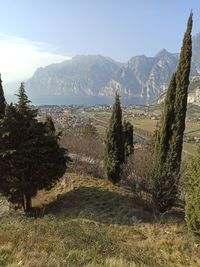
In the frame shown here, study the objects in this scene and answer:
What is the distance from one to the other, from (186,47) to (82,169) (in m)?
11.6

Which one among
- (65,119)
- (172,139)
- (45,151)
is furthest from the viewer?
(65,119)

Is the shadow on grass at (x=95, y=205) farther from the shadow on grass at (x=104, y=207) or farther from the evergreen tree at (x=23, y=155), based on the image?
the evergreen tree at (x=23, y=155)

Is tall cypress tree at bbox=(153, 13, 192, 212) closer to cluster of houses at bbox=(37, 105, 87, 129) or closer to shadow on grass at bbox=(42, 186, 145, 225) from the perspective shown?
shadow on grass at bbox=(42, 186, 145, 225)

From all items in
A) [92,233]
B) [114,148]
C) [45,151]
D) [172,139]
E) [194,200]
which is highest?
[172,139]

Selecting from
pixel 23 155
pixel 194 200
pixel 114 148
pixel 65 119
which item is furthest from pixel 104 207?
pixel 65 119

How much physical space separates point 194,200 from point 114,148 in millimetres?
10091

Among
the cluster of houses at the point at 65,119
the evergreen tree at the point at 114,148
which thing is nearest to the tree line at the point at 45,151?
the evergreen tree at the point at 114,148

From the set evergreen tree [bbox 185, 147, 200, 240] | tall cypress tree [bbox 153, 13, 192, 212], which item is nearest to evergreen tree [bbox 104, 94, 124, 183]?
tall cypress tree [bbox 153, 13, 192, 212]

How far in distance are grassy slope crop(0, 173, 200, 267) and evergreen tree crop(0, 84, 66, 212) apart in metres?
1.70

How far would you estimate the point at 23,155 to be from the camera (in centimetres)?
1497

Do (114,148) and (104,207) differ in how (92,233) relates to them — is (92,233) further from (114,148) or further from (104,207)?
(114,148)

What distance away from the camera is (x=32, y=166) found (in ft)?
49.9

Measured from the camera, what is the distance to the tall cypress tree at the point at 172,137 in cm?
1562

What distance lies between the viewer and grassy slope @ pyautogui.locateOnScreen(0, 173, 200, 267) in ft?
22.5
